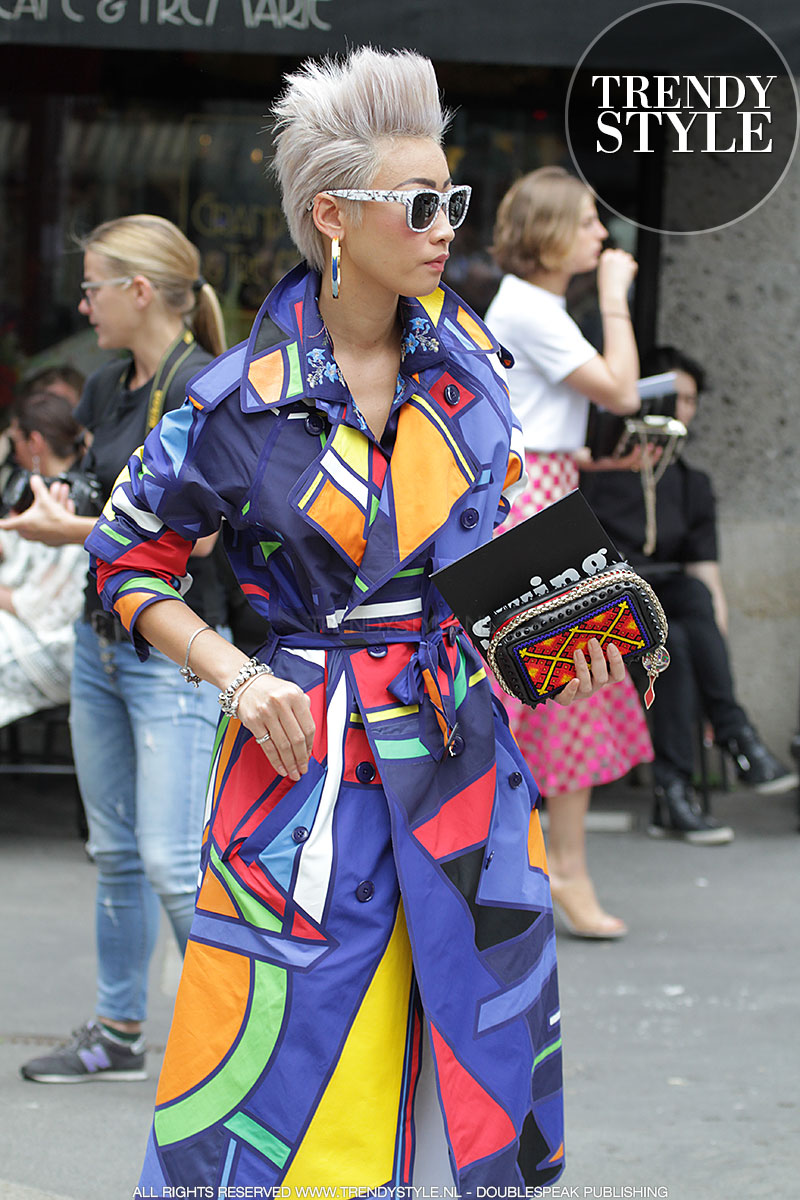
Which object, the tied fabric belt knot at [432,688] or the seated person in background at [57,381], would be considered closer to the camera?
the tied fabric belt knot at [432,688]

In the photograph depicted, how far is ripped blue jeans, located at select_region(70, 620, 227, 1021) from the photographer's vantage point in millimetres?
3492

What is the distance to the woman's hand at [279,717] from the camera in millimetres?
2066

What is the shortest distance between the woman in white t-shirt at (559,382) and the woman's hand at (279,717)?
2599mm

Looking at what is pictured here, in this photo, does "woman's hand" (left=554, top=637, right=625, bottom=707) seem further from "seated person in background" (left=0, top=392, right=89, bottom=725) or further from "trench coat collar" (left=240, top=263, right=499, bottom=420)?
"seated person in background" (left=0, top=392, right=89, bottom=725)

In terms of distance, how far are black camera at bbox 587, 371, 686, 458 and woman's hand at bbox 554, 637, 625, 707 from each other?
304 cm

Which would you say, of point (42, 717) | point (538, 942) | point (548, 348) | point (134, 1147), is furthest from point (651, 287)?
point (538, 942)

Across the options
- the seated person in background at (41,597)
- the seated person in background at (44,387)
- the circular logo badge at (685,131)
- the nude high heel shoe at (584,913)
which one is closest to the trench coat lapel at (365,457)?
the nude high heel shoe at (584,913)

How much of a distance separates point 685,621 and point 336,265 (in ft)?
14.4

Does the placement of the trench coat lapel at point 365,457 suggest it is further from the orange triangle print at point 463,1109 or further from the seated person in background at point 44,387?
the seated person in background at point 44,387

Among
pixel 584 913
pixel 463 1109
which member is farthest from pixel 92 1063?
pixel 463 1109

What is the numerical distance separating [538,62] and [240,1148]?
4.42 m

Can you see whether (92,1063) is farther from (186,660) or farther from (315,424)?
(315,424)

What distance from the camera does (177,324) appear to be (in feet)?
12.6

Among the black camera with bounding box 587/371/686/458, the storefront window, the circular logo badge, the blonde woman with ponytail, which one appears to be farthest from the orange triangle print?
the storefront window
